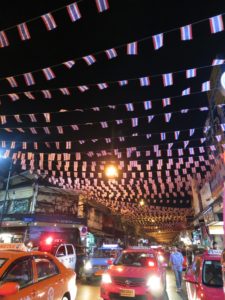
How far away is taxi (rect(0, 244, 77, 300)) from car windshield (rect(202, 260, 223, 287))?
3.22 meters

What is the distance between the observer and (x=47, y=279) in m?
5.35

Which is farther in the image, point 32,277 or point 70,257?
point 70,257

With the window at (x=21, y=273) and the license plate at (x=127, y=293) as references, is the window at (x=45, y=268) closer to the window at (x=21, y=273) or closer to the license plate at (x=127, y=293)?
the window at (x=21, y=273)

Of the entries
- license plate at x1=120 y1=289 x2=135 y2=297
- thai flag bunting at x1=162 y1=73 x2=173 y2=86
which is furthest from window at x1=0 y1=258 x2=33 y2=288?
thai flag bunting at x1=162 y1=73 x2=173 y2=86

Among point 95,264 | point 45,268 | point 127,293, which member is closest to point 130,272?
point 127,293

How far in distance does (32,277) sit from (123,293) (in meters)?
3.64

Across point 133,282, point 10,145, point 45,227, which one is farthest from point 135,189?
point 133,282

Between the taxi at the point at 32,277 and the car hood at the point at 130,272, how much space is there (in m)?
2.12

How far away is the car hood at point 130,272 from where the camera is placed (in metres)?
7.82

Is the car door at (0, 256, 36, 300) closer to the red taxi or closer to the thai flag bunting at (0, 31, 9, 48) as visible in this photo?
the red taxi

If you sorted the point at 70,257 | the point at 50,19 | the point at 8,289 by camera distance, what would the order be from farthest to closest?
the point at 70,257, the point at 50,19, the point at 8,289

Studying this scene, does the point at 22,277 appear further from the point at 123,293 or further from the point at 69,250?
the point at 69,250

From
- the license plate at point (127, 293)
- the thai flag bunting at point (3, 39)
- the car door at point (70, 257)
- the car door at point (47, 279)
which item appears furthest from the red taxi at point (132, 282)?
the thai flag bunting at point (3, 39)

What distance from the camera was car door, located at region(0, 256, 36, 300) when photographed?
14.3ft
